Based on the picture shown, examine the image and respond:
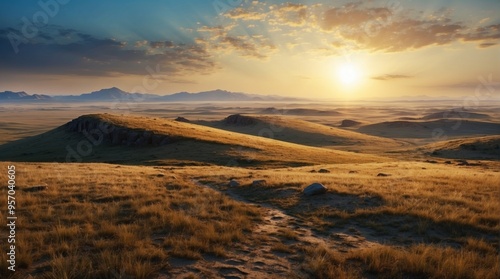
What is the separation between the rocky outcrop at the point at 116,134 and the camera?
73000 mm

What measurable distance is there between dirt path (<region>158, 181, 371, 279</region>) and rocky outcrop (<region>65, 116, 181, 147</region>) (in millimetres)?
63180

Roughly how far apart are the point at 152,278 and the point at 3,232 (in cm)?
657

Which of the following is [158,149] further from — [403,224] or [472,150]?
[472,150]

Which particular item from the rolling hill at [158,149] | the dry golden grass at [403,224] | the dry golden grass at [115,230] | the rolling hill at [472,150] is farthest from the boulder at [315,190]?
the rolling hill at [472,150]

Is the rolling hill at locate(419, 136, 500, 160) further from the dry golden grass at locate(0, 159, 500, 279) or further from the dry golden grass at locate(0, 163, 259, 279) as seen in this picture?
the dry golden grass at locate(0, 163, 259, 279)

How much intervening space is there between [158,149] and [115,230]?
5909 cm

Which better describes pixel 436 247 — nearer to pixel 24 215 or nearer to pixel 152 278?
pixel 152 278

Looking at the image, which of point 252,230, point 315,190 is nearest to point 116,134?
point 315,190

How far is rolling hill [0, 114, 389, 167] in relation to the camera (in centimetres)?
5553

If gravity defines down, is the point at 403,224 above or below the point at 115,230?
below

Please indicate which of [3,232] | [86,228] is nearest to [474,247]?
[86,228]

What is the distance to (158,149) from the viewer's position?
66.6 meters

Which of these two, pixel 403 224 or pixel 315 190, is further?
pixel 315 190

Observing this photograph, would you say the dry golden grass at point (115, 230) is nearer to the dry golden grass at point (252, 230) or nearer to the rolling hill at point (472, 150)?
the dry golden grass at point (252, 230)
